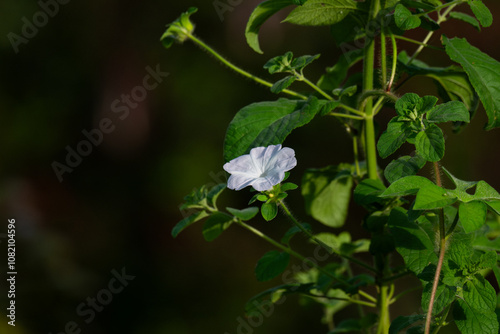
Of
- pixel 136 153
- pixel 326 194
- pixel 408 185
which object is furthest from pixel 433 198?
pixel 136 153

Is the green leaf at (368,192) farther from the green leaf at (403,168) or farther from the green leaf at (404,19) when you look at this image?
the green leaf at (404,19)

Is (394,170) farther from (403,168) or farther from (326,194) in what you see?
(326,194)

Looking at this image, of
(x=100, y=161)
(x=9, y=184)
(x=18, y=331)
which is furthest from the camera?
(x=100, y=161)

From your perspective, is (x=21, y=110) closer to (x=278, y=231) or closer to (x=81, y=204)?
(x=81, y=204)

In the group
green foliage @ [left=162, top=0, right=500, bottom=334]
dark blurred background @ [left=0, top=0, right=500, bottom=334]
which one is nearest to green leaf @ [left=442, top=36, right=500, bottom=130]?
green foliage @ [left=162, top=0, right=500, bottom=334]

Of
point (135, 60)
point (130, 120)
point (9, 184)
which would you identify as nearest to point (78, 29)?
point (135, 60)

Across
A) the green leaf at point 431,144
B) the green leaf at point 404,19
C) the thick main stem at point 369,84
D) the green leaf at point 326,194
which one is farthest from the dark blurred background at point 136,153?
the green leaf at point 431,144
